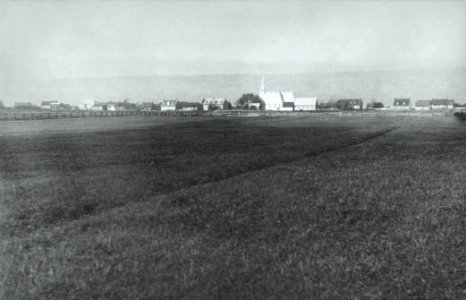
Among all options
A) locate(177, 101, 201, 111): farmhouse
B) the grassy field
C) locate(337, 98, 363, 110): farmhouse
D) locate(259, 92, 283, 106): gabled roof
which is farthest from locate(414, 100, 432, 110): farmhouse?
the grassy field

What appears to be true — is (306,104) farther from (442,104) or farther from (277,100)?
(442,104)

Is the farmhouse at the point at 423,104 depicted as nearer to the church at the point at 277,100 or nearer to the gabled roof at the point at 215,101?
the church at the point at 277,100

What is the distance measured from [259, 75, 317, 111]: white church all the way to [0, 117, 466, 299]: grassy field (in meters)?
152

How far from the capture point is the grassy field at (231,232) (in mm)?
6148

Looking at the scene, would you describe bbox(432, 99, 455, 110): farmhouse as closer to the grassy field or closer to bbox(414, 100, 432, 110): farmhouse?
bbox(414, 100, 432, 110): farmhouse

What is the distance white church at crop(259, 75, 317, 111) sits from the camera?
6634 inches

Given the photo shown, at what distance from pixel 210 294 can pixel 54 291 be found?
210cm

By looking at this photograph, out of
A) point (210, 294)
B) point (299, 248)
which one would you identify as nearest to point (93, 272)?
point (210, 294)

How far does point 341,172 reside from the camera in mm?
17094

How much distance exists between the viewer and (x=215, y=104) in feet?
555

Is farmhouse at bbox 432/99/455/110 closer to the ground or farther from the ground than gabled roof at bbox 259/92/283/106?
closer to the ground

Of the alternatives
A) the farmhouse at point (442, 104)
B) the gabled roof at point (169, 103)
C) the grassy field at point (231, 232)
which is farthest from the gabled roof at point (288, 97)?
the grassy field at point (231, 232)

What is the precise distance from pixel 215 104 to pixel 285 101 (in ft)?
88.6

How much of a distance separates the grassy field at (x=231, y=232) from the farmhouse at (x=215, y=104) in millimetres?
149179
